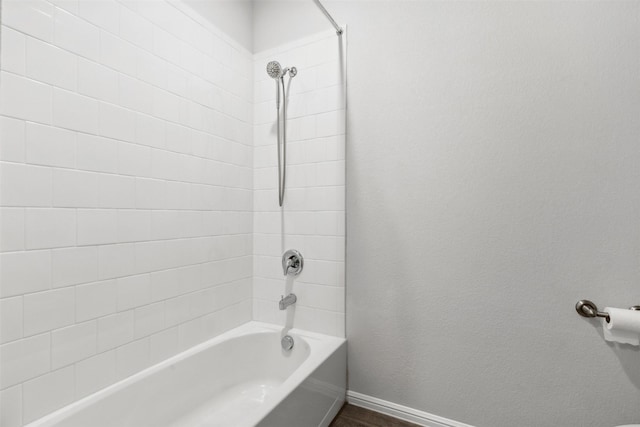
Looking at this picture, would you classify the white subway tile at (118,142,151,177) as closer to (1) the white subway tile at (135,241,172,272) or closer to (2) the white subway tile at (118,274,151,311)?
(1) the white subway tile at (135,241,172,272)

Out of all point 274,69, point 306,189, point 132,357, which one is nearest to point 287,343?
point 132,357

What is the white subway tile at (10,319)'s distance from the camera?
91cm

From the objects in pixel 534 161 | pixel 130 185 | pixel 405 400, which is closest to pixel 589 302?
pixel 534 161

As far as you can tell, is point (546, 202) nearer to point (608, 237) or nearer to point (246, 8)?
point (608, 237)

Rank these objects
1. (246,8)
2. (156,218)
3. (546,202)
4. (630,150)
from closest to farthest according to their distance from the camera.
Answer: (630,150)
(546,202)
(156,218)
(246,8)

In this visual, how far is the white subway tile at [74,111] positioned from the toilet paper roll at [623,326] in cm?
193

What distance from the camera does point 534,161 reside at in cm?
126

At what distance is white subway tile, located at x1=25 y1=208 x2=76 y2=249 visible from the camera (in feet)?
3.20

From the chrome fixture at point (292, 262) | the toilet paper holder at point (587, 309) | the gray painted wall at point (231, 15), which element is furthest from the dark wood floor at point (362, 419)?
the gray painted wall at point (231, 15)

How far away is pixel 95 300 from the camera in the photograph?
1138 mm

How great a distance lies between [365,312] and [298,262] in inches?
17.3

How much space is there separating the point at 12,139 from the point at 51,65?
27 centimetres

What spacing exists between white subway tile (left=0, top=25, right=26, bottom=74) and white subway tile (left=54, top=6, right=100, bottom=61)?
4.0 inches

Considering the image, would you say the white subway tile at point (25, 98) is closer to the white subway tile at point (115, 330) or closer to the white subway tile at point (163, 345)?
the white subway tile at point (115, 330)
